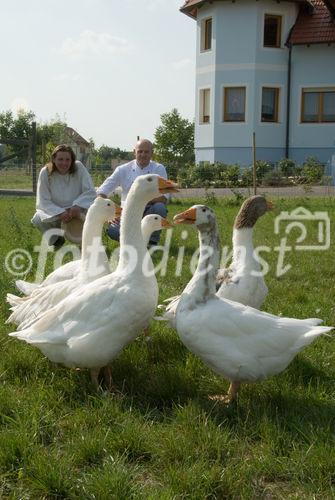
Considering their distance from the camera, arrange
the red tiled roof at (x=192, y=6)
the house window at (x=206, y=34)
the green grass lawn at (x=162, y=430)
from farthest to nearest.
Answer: the house window at (x=206, y=34) < the red tiled roof at (x=192, y=6) < the green grass lawn at (x=162, y=430)

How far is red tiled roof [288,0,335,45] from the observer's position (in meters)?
23.5

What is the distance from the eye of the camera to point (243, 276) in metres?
4.48

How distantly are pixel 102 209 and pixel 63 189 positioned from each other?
2232mm

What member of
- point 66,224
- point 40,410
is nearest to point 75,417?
point 40,410

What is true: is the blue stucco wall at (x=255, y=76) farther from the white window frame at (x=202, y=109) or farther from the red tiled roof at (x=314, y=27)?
the red tiled roof at (x=314, y=27)

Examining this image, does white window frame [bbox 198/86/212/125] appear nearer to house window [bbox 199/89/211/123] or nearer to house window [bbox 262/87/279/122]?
house window [bbox 199/89/211/123]

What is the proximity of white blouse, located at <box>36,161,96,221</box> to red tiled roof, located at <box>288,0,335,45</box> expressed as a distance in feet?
64.9

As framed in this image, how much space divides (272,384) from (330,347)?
0.91m

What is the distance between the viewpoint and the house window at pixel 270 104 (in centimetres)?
2492

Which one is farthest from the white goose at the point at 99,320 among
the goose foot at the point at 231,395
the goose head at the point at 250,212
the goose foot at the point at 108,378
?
the goose head at the point at 250,212

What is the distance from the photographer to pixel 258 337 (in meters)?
3.40

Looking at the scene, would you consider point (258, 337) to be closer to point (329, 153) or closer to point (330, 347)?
point (330, 347)

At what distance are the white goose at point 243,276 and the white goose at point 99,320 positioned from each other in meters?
0.60

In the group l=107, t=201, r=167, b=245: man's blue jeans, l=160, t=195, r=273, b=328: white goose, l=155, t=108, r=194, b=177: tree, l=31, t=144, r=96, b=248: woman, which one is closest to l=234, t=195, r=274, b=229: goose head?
l=160, t=195, r=273, b=328: white goose
